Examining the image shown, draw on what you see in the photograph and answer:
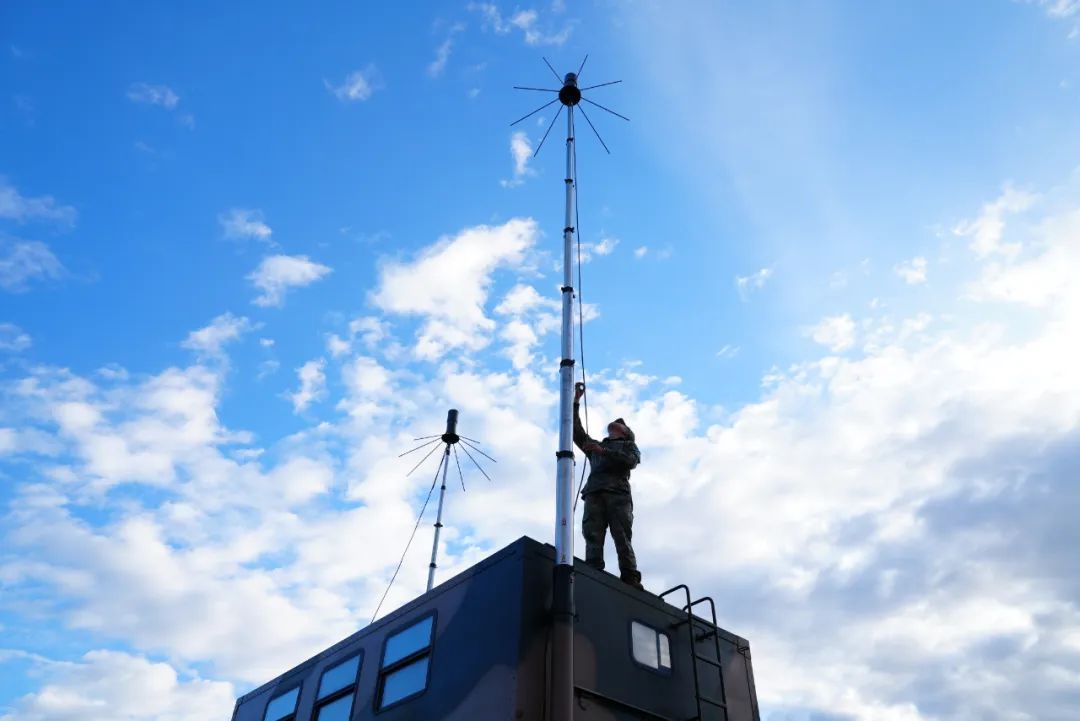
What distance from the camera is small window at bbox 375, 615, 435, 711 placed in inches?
388

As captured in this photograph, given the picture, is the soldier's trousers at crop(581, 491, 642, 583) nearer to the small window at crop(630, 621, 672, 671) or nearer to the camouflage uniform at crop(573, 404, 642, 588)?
the camouflage uniform at crop(573, 404, 642, 588)

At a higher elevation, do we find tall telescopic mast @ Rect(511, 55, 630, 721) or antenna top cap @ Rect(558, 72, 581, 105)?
antenna top cap @ Rect(558, 72, 581, 105)

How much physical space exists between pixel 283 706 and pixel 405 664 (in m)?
3.76

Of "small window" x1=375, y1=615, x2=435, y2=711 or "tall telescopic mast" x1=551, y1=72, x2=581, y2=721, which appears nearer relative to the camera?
"tall telescopic mast" x1=551, y1=72, x2=581, y2=721

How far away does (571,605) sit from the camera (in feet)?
28.7

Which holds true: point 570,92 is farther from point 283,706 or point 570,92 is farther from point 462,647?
point 283,706

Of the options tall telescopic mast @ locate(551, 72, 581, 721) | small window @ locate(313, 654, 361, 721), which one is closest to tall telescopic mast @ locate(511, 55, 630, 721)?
tall telescopic mast @ locate(551, 72, 581, 721)

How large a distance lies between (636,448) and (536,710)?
428 centimetres

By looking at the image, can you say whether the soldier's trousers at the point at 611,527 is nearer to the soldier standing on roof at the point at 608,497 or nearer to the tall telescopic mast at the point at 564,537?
the soldier standing on roof at the point at 608,497

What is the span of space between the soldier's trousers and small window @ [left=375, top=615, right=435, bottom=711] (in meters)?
2.29

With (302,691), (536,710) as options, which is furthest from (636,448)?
(302,691)

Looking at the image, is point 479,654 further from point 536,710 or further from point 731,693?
point 731,693

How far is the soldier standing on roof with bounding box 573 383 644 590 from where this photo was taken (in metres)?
10.8

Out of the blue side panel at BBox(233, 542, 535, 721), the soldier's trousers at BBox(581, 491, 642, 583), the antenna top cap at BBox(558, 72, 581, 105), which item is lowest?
the blue side panel at BBox(233, 542, 535, 721)
